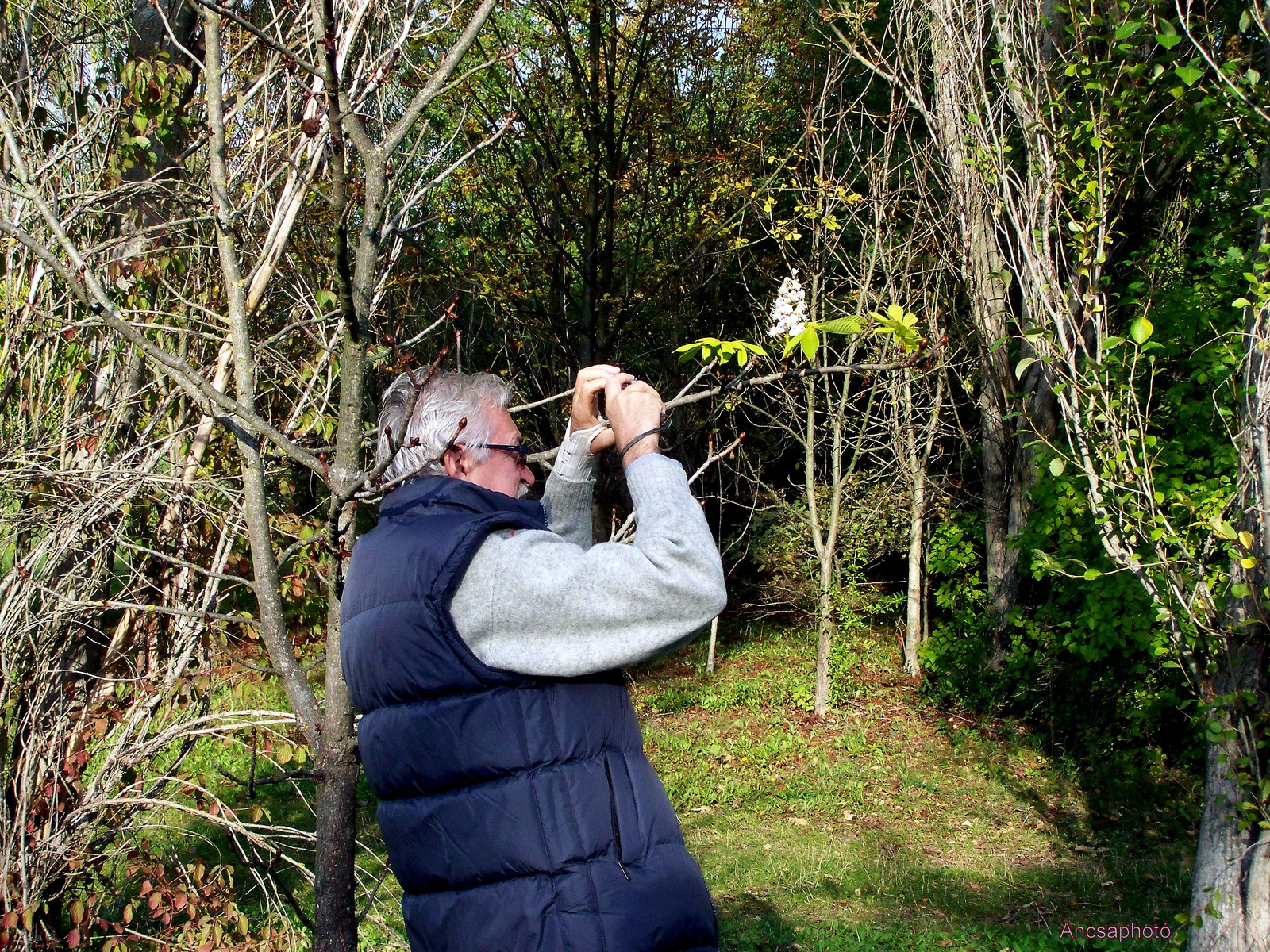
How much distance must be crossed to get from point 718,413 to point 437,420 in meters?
2.03

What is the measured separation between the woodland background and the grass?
0.05 meters

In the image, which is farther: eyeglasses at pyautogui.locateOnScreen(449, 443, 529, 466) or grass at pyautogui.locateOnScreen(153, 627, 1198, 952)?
grass at pyautogui.locateOnScreen(153, 627, 1198, 952)

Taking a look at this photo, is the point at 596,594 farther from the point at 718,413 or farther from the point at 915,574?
the point at 915,574

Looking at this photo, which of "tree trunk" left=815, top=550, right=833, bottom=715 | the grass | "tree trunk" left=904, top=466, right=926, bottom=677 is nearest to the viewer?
the grass

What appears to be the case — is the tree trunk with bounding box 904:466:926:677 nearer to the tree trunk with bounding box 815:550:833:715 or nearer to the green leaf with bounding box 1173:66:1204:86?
the tree trunk with bounding box 815:550:833:715

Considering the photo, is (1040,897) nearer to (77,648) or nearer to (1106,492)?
(1106,492)

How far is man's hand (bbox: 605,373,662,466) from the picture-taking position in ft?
4.96

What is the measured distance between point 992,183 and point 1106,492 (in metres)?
2.02

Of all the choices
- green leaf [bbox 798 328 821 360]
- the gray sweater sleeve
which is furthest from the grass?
green leaf [bbox 798 328 821 360]

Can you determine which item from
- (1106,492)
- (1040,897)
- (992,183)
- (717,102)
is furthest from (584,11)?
(1040,897)

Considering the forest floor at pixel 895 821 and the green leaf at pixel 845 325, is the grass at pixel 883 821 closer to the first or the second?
the forest floor at pixel 895 821

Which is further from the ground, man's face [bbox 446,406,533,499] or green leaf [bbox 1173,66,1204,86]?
green leaf [bbox 1173,66,1204,86]

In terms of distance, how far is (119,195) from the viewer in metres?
3.27

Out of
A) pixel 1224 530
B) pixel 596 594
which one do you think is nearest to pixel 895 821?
pixel 1224 530
